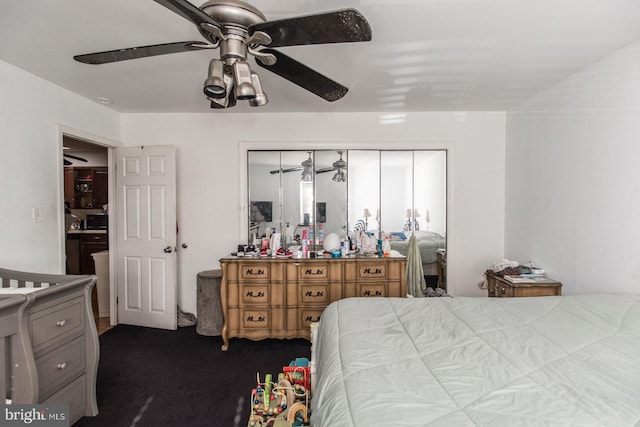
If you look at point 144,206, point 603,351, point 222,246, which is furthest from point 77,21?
point 603,351

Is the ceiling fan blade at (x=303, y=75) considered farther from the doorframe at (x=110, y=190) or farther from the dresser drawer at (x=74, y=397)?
the doorframe at (x=110, y=190)

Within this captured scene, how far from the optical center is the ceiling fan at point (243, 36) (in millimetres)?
1086

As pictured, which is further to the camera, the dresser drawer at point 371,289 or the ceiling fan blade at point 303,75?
the dresser drawer at point 371,289

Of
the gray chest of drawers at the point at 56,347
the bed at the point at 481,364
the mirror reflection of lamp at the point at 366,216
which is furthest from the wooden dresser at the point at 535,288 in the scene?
the gray chest of drawers at the point at 56,347

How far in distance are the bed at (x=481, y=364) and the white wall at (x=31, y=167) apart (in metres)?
2.44

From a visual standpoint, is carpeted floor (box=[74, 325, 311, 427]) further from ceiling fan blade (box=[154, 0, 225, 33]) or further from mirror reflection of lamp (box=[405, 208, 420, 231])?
ceiling fan blade (box=[154, 0, 225, 33])

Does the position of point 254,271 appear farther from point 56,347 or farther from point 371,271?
point 56,347

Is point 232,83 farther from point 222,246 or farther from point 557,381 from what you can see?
point 222,246

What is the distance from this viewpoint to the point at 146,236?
135 inches

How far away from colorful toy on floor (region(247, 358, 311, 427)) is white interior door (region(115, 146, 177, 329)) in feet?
7.27

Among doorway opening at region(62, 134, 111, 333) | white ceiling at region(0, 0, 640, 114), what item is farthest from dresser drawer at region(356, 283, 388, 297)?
doorway opening at region(62, 134, 111, 333)

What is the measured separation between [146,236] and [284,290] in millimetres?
1751

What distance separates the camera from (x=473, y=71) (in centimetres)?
243

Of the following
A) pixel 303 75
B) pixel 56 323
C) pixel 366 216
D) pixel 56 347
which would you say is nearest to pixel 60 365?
pixel 56 347
